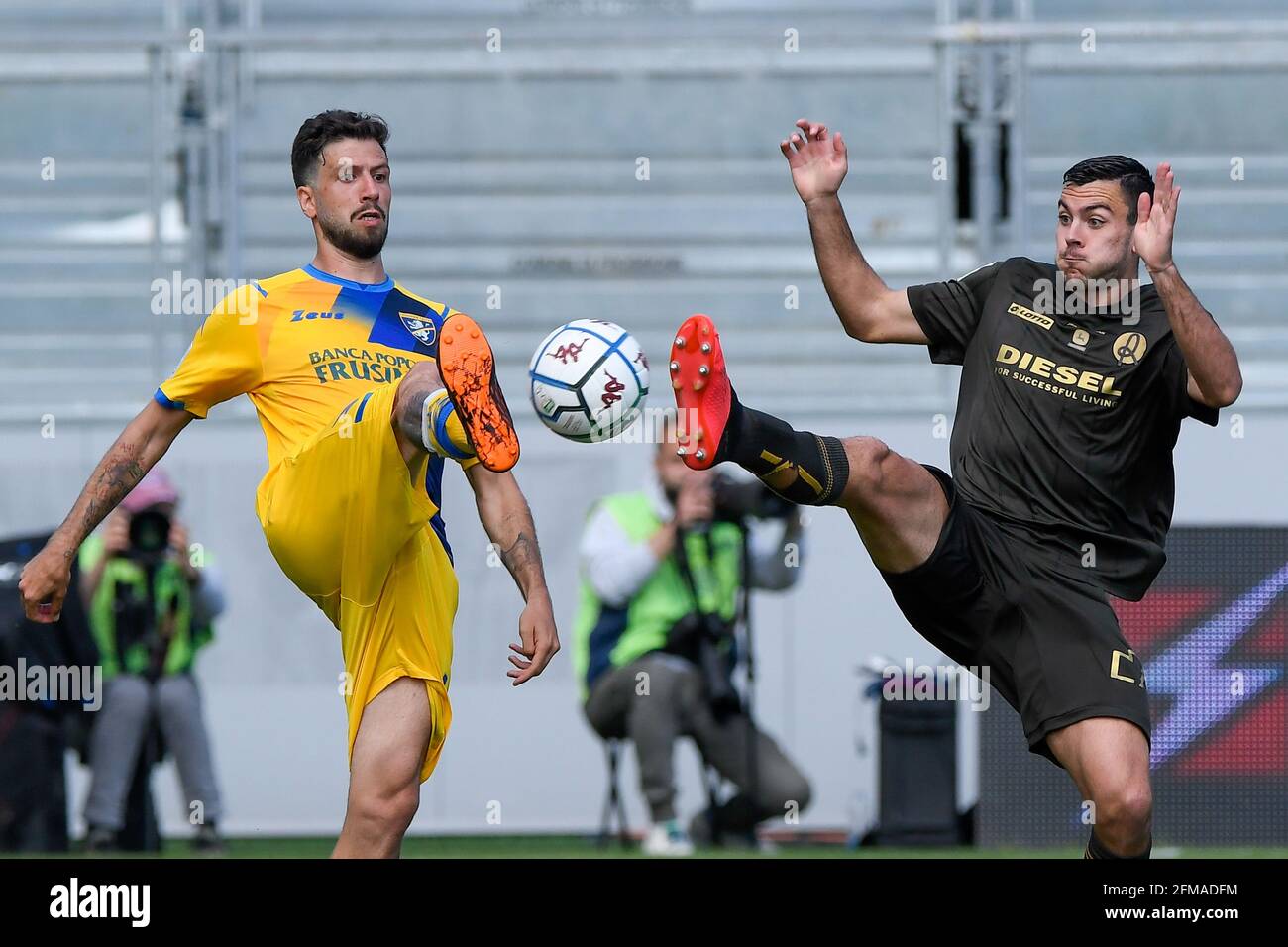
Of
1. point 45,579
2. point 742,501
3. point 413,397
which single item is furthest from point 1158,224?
point 742,501

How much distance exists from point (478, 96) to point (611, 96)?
2.93 feet

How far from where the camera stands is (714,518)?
976 centimetres

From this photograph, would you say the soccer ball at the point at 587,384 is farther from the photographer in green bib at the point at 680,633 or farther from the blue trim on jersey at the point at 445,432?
the photographer in green bib at the point at 680,633

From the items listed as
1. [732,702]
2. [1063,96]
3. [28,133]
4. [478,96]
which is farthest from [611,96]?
[732,702]

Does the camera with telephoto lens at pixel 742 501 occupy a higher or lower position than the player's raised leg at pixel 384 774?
higher

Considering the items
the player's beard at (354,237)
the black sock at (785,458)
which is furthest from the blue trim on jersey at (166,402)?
the black sock at (785,458)

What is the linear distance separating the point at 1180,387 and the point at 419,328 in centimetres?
220

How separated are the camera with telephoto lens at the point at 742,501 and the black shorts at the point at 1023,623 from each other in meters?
4.08

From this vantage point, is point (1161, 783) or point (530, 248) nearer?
point (1161, 783)

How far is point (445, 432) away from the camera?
15.7 feet

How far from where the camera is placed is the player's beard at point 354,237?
5578 mm

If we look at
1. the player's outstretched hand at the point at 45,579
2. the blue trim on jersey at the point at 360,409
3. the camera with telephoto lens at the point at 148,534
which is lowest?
the player's outstretched hand at the point at 45,579

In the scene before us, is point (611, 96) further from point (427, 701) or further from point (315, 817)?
point (427, 701)

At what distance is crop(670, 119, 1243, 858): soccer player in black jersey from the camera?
200 inches
